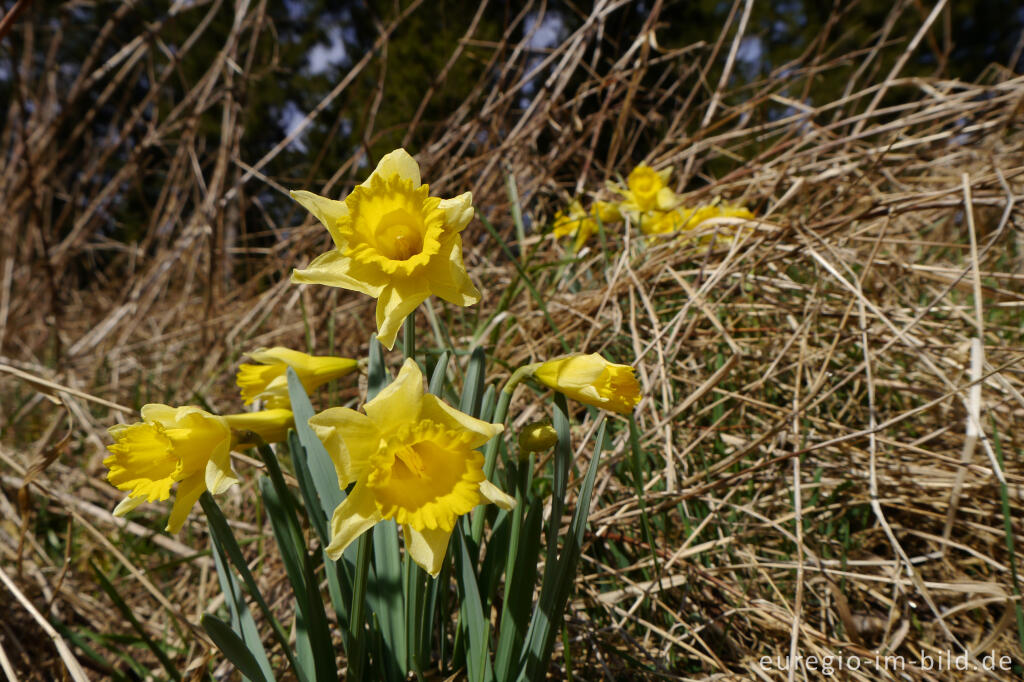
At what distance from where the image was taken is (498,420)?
656 mm

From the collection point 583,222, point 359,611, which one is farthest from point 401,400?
point 583,222

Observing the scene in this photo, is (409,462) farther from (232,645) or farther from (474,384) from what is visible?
(232,645)

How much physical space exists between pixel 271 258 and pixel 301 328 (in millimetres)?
441

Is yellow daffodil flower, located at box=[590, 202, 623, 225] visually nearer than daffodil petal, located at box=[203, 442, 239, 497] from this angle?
No

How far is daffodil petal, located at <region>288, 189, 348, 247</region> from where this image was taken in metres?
0.68

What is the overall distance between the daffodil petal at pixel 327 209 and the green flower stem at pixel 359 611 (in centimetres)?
33

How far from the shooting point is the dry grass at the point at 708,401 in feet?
3.12

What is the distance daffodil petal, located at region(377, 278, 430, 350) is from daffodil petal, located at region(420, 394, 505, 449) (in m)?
0.08

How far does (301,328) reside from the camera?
2.06m

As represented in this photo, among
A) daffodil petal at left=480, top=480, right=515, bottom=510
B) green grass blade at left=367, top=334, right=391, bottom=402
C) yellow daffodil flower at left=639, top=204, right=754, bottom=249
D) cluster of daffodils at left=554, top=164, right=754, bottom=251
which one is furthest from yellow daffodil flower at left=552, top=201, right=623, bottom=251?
daffodil petal at left=480, top=480, right=515, bottom=510

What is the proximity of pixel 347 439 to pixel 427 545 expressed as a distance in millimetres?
132

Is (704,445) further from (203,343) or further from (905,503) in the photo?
(203,343)

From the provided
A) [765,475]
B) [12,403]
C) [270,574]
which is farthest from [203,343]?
[765,475]

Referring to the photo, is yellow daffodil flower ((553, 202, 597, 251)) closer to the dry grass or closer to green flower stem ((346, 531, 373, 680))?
the dry grass
